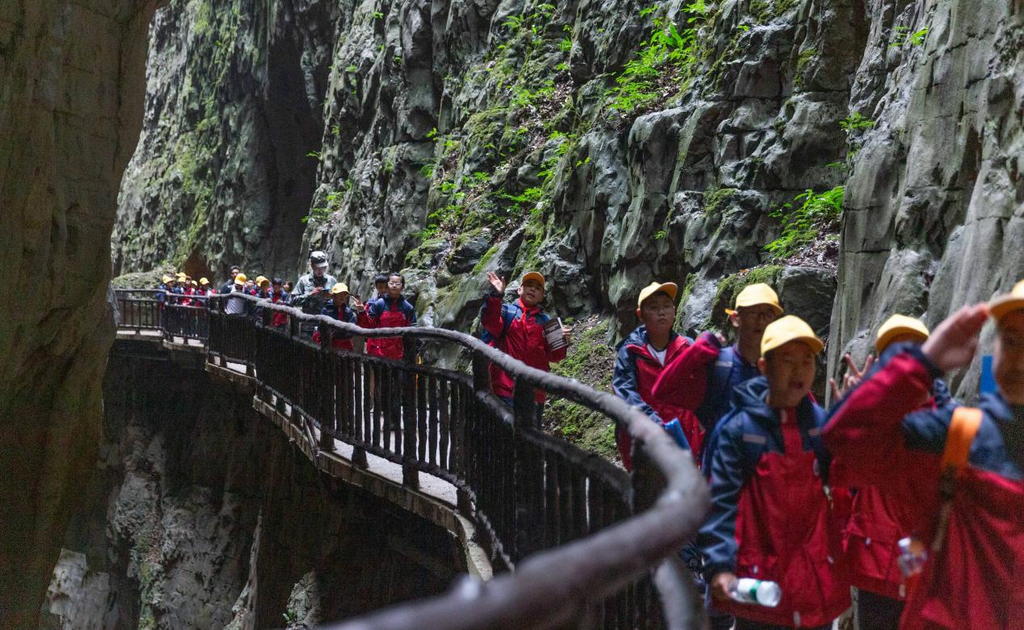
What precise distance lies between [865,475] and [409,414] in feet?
15.1

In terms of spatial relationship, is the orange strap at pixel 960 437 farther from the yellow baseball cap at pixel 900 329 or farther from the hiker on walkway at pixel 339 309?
the hiker on walkway at pixel 339 309

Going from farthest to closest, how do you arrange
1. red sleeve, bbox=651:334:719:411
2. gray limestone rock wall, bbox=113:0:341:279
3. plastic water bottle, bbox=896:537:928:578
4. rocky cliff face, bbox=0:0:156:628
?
gray limestone rock wall, bbox=113:0:341:279 < rocky cliff face, bbox=0:0:156:628 < red sleeve, bbox=651:334:719:411 < plastic water bottle, bbox=896:537:928:578

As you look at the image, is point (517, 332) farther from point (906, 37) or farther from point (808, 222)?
point (906, 37)

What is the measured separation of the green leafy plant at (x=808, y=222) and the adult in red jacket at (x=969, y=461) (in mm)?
7503

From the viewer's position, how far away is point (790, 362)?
3049 millimetres

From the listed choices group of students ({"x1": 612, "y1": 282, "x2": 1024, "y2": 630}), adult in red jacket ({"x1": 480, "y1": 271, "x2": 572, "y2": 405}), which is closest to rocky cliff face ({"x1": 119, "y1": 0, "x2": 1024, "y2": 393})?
group of students ({"x1": 612, "y1": 282, "x2": 1024, "y2": 630})

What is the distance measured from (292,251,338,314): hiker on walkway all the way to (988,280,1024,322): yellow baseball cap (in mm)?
10267

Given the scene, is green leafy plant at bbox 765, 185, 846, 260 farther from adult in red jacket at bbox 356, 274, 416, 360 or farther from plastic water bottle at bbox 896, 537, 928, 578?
plastic water bottle at bbox 896, 537, 928, 578

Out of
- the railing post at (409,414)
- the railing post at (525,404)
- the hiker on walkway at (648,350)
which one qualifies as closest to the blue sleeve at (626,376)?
the hiker on walkway at (648,350)

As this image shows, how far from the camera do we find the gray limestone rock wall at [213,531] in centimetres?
1088

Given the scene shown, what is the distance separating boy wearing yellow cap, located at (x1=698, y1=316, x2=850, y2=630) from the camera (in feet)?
9.70

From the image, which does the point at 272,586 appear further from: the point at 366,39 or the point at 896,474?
the point at 366,39

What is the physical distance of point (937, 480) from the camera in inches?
102

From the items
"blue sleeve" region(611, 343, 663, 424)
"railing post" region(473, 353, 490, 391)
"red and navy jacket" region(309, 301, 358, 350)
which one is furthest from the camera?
"red and navy jacket" region(309, 301, 358, 350)
